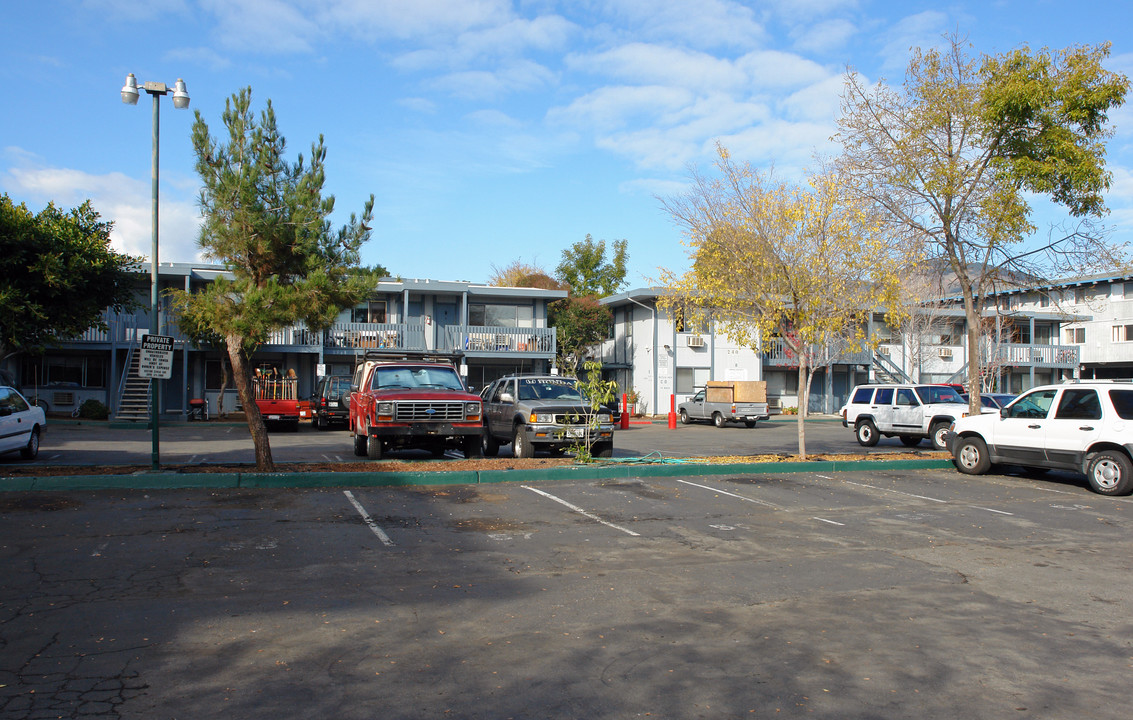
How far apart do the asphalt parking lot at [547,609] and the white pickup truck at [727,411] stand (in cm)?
1993

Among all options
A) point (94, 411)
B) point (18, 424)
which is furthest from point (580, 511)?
point (94, 411)

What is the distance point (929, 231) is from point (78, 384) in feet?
105

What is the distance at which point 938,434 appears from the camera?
66.4 ft

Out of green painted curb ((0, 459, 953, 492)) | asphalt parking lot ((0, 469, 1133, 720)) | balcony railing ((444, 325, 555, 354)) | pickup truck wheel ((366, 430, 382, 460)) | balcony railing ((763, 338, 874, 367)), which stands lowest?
asphalt parking lot ((0, 469, 1133, 720))

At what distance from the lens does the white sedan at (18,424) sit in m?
15.0

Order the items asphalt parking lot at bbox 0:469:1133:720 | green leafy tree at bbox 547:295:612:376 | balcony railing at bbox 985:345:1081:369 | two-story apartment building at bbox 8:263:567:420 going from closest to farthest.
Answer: asphalt parking lot at bbox 0:469:1133:720, two-story apartment building at bbox 8:263:567:420, green leafy tree at bbox 547:295:612:376, balcony railing at bbox 985:345:1081:369

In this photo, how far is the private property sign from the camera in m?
12.8

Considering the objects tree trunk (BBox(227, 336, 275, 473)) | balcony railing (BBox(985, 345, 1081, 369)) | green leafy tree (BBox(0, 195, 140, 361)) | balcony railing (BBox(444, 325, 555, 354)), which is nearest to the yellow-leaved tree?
tree trunk (BBox(227, 336, 275, 473))

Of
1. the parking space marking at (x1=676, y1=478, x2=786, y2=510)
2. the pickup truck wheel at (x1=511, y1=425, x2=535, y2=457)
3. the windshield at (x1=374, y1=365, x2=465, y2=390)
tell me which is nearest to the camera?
the parking space marking at (x1=676, y1=478, x2=786, y2=510)

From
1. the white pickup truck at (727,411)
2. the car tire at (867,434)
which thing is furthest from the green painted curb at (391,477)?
the white pickup truck at (727,411)

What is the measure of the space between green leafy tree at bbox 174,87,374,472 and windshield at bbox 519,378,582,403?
14.8ft

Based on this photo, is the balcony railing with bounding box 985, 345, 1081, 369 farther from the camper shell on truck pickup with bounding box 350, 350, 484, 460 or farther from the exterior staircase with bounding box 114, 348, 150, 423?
the exterior staircase with bounding box 114, 348, 150, 423

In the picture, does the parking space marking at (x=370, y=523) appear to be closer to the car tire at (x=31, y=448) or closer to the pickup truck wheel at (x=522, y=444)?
the pickup truck wheel at (x=522, y=444)

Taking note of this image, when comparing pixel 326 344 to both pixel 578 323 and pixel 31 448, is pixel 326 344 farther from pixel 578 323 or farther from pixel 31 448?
pixel 31 448
